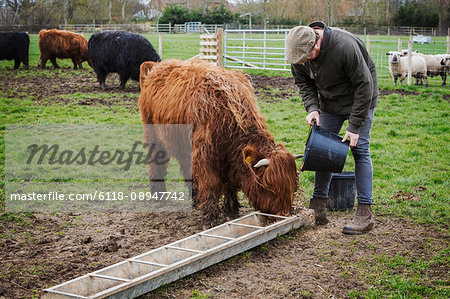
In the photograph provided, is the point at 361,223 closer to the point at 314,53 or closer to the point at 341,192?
the point at 341,192

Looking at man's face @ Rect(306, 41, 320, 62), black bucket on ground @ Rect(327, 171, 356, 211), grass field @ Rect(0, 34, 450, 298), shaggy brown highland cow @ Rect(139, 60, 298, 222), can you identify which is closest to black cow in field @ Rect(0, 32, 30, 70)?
grass field @ Rect(0, 34, 450, 298)

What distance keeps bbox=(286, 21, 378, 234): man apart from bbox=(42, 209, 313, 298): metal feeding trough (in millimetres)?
588

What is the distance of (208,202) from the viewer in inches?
187

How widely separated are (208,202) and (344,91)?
184 centimetres

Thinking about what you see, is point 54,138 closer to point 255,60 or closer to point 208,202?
point 208,202

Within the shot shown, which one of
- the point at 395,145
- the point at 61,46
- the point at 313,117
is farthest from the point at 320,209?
the point at 61,46

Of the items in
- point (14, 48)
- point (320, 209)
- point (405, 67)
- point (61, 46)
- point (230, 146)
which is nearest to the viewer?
point (230, 146)

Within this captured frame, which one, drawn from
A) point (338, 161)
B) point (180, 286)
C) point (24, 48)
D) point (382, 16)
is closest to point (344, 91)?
point (338, 161)

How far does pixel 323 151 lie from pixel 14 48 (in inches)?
826

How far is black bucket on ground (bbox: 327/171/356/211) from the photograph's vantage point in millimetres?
5277

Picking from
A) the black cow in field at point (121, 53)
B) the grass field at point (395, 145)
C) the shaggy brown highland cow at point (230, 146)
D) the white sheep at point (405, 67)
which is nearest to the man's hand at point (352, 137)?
the shaggy brown highland cow at point (230, 146)

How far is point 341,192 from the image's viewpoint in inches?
211

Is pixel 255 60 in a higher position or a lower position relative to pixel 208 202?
higher

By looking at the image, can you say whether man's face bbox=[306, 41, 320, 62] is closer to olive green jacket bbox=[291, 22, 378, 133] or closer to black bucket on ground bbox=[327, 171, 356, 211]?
olive green jacket bbox=[291, 22, 378, 133]
